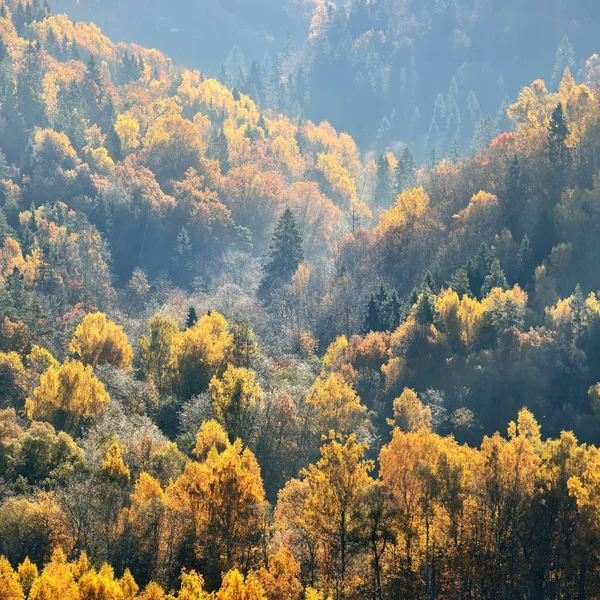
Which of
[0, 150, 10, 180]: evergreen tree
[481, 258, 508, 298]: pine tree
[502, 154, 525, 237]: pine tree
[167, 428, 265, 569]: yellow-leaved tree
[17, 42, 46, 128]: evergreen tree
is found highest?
[17, 42, 46, 128]: evergreen tree

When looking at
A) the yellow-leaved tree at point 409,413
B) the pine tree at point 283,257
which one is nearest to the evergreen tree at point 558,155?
the pine tree at point 283,257

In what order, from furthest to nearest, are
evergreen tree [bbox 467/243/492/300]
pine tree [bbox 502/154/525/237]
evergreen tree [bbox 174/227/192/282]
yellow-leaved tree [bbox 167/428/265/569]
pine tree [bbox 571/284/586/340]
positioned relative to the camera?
evergreen tree [bbox 174/227/192/282], pine tree [bbox 502/154/525/237], evergreen tree [bbox 467/243/492/300], pine tree [bbox 571/284/586/340], yellow-leaved tree [bbox 167/428/265/569]

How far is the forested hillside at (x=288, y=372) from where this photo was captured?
56.2 metres

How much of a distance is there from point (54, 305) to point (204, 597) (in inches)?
3238

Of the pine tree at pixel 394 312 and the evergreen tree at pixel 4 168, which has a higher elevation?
the evergreen tree at pixel 4 168

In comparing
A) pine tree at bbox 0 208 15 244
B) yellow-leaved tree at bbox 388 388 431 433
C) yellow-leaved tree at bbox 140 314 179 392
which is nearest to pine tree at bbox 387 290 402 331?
yellow-leaved tree at bbox 388 388 431 433

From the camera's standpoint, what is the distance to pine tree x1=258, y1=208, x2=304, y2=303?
149m

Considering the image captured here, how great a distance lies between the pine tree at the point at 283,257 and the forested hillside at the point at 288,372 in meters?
0.42

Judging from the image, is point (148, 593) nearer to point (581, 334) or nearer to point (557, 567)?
point (557, 567)

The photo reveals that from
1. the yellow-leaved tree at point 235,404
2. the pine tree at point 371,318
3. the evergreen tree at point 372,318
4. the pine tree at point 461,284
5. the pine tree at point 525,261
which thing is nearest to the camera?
the yellow-leaved tree at point 235,404

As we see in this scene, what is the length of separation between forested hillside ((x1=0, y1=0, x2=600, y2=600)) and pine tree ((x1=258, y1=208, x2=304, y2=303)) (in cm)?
42

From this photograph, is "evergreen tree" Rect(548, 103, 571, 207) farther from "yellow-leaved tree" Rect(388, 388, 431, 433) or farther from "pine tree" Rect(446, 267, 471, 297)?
"yellow-leaved tree" Rect(388, 388, 431, 433)

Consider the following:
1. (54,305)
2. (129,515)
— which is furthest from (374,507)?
(54,305)

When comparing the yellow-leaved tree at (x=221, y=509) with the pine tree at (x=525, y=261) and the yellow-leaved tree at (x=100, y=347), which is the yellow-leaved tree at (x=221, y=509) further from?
the pine tree at (x=525, y=261)
